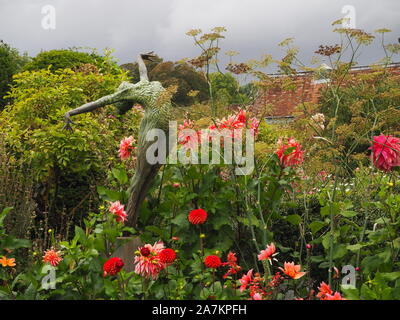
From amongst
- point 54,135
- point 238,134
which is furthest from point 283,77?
point 54,135

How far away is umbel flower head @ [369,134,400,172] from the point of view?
3.03 m

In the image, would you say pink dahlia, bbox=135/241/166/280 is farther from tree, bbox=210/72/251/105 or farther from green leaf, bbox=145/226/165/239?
tree, bbox=210/72/251/105

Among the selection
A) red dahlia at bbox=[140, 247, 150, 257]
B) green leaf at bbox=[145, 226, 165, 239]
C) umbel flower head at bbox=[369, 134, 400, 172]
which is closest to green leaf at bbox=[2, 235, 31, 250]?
green leaf at bbox=[145, 226, 165, 239]

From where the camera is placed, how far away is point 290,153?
3.63 meters

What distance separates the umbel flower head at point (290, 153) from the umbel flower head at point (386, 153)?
651 mm

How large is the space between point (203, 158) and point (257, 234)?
2.08 feet

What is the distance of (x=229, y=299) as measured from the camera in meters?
2.53

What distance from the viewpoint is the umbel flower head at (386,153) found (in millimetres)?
3027

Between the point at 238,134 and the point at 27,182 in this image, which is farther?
the point at 27,182

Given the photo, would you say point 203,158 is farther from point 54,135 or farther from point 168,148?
point 54,135

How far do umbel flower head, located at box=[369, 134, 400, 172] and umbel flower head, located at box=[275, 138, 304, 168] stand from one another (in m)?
0.65

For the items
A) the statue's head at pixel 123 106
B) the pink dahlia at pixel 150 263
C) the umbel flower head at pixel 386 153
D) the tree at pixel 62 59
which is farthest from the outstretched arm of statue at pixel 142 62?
the tree at pixel 62 59

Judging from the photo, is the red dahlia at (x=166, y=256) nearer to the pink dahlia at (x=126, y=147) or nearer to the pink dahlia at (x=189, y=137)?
the pink dahlia at (x=189, y=137)

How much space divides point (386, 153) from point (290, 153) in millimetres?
745
